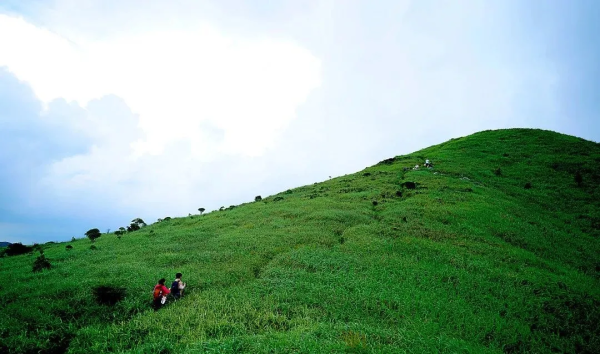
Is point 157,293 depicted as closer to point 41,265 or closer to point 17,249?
point 41,265

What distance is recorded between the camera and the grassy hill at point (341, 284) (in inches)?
565

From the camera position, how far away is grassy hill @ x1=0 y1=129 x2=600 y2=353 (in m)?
14.4

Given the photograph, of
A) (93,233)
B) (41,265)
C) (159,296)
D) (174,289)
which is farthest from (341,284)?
(93,233)

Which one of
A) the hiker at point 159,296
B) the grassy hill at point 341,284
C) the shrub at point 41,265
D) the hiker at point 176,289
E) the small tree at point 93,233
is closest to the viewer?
the grassy hill at point 341,284

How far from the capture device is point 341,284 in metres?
20.2

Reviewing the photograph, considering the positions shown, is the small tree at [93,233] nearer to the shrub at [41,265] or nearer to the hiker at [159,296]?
the shrub at [41,265]

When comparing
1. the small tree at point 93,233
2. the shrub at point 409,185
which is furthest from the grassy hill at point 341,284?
the small tree at point 93,233

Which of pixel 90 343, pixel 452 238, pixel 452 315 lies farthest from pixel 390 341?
pixel 452 238

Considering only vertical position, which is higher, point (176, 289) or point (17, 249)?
point (17, 249)

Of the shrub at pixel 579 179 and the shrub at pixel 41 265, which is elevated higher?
the shrub at pixel 41 265

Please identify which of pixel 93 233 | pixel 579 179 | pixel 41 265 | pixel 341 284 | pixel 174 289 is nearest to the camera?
pixel 174 289

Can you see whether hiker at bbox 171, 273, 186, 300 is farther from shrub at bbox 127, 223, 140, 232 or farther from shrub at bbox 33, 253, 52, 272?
shrub at bbox 127, 223, 140, 232

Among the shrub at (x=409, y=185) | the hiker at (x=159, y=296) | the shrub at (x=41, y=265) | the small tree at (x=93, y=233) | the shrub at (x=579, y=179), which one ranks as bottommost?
the shrub at (x=579, y=179)

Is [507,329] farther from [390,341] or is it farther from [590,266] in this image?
[590,266]
